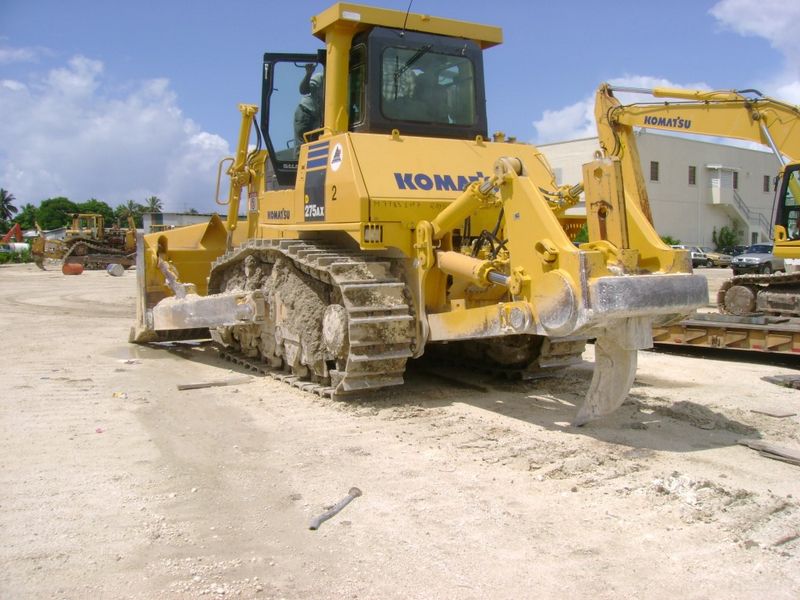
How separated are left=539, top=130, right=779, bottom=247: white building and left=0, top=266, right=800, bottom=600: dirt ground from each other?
37.8m

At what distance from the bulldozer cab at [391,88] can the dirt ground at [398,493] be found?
251 cm

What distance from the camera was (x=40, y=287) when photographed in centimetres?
2292

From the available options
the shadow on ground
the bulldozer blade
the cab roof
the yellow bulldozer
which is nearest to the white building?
the yellow bulldozer

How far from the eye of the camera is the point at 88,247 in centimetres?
3269

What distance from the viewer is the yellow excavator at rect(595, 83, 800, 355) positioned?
7.20m

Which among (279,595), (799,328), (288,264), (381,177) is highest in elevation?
(381,177)

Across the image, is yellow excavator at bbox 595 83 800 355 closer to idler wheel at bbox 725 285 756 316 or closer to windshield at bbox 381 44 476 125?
idler wheel at bbox 725 285 756 316

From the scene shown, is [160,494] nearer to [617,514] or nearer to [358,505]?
[358,505]

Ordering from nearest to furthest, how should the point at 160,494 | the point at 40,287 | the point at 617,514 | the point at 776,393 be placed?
the point at 617,514 → the point at 160,494 → the point at 776,393 → the point at 40,287

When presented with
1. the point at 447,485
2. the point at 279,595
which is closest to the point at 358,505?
the point at 447,485

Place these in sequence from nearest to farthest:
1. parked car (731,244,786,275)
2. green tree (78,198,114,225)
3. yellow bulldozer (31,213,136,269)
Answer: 1. parked car (731,244,786,275)
2. yellow bulldozer (31,213,136,269)
3. green tree (78,198,114,225)

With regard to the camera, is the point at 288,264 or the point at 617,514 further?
the point at 288,264

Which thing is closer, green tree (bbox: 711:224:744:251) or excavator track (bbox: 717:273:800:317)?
excavator track (bbox: 717:273:800:317)

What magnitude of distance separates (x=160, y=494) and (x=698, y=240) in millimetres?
48668
